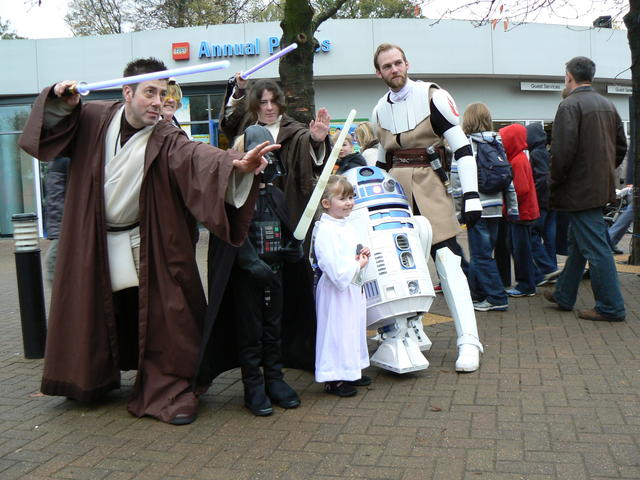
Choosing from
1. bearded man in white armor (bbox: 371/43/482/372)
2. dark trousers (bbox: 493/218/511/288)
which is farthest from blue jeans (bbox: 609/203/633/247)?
bearded man in white armor (bbox: 371/43/482/372)

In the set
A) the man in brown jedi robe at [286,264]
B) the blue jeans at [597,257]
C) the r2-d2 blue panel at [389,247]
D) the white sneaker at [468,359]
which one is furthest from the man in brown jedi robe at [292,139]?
the blue jeans at [597,257]

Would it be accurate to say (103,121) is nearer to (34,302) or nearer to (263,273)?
(263,273)

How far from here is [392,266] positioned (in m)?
4.36

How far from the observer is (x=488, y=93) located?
1859 centimetres

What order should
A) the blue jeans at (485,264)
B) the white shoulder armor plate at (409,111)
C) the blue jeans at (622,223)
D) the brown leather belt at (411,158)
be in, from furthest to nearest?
the blue jeans at (622,223) → the blue jeans at (485,264) → the brown leather belt at (411,158) → the white shoulder armor plate at (409,111)

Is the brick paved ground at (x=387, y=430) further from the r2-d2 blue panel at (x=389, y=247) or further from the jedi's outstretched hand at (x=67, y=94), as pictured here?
the jedi's outstretched hand at (x=67, y=94)

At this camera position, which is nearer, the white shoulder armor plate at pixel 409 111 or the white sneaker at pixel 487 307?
the white shoulder armor plate at pixel 409 111

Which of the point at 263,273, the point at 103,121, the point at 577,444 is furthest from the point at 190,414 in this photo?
the point at 577,444

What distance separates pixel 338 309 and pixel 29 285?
2814 mm

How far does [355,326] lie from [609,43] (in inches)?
700

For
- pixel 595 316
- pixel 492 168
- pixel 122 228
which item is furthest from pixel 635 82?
pixel 122 228

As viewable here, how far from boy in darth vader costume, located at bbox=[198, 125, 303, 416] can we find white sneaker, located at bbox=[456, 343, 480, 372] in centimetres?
119

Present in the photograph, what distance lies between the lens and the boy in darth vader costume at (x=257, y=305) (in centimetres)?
386

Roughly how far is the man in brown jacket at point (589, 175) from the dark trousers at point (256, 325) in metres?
3.01
